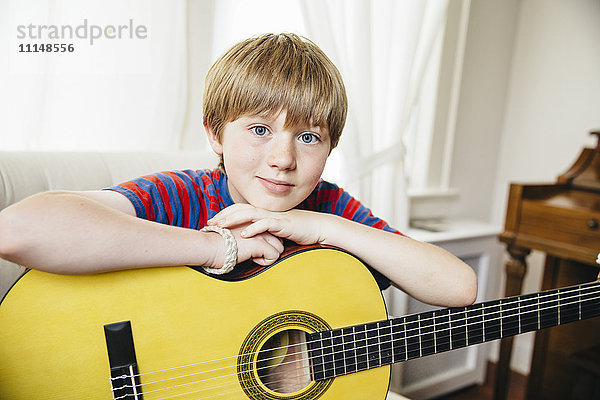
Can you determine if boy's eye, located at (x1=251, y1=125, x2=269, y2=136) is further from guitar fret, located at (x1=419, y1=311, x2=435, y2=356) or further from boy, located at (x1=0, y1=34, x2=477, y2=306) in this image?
guitar fret, located at (x1=419, y1=311, x2=435, y2=356)

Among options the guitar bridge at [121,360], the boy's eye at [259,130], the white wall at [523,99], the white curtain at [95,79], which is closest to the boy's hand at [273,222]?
the boy's eye at [259,130]

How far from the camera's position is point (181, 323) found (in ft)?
2.51

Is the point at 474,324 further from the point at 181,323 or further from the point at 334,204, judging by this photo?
the point at 181,323

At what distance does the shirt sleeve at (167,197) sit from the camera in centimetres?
86

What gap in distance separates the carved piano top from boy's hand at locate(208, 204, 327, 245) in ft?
3.81

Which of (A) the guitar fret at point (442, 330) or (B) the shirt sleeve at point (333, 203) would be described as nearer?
(A) the guitar fret at point (442, 330)

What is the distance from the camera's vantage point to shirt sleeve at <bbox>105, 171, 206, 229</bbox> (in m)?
0.86

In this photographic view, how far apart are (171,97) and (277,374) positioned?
3.29 feet

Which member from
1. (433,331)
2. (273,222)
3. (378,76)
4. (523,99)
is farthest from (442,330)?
(523,99)

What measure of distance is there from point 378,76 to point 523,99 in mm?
966

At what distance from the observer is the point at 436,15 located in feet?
6.12

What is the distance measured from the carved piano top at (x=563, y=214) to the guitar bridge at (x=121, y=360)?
149 cm

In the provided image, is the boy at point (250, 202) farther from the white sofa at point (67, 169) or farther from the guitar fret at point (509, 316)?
the white sofa at point (67, 169)

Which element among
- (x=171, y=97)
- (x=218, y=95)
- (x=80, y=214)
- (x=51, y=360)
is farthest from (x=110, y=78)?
(x=51, y=360)
